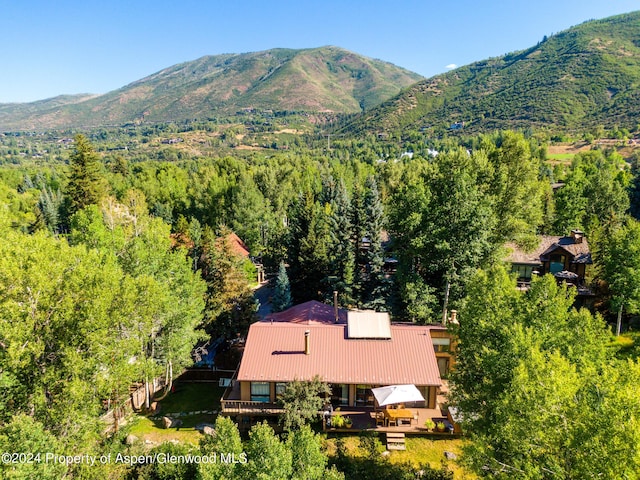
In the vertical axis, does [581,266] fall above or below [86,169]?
below

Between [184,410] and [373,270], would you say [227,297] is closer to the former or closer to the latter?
[184,410]

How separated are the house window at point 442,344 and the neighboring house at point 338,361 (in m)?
2.32

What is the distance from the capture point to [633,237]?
32.1 meters

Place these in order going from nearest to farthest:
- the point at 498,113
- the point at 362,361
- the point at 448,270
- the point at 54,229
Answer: the point at 362,361 < the point at 448,270 < the point at 54,229 < the point at 498,113

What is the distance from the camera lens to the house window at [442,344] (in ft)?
92.2

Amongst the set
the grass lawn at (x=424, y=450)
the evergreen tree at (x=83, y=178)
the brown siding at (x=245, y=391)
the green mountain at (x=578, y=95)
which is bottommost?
the grass lawn at (x=424, y=450)

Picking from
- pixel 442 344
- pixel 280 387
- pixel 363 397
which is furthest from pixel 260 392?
pixel 442 344

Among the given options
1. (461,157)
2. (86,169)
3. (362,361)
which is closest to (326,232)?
(461,157)

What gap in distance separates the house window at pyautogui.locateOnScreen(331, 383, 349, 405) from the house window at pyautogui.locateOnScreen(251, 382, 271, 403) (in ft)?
13.1

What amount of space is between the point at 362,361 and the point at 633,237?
2538cm

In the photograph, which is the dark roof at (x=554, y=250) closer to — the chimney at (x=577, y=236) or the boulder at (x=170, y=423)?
the chimney at (x=577, y=236)

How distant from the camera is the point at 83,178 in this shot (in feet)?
168

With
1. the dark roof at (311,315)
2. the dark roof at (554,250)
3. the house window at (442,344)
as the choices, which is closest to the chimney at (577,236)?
the dark roof at (554,250)

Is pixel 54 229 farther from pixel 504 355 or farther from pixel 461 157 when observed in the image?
pixel 504 355
